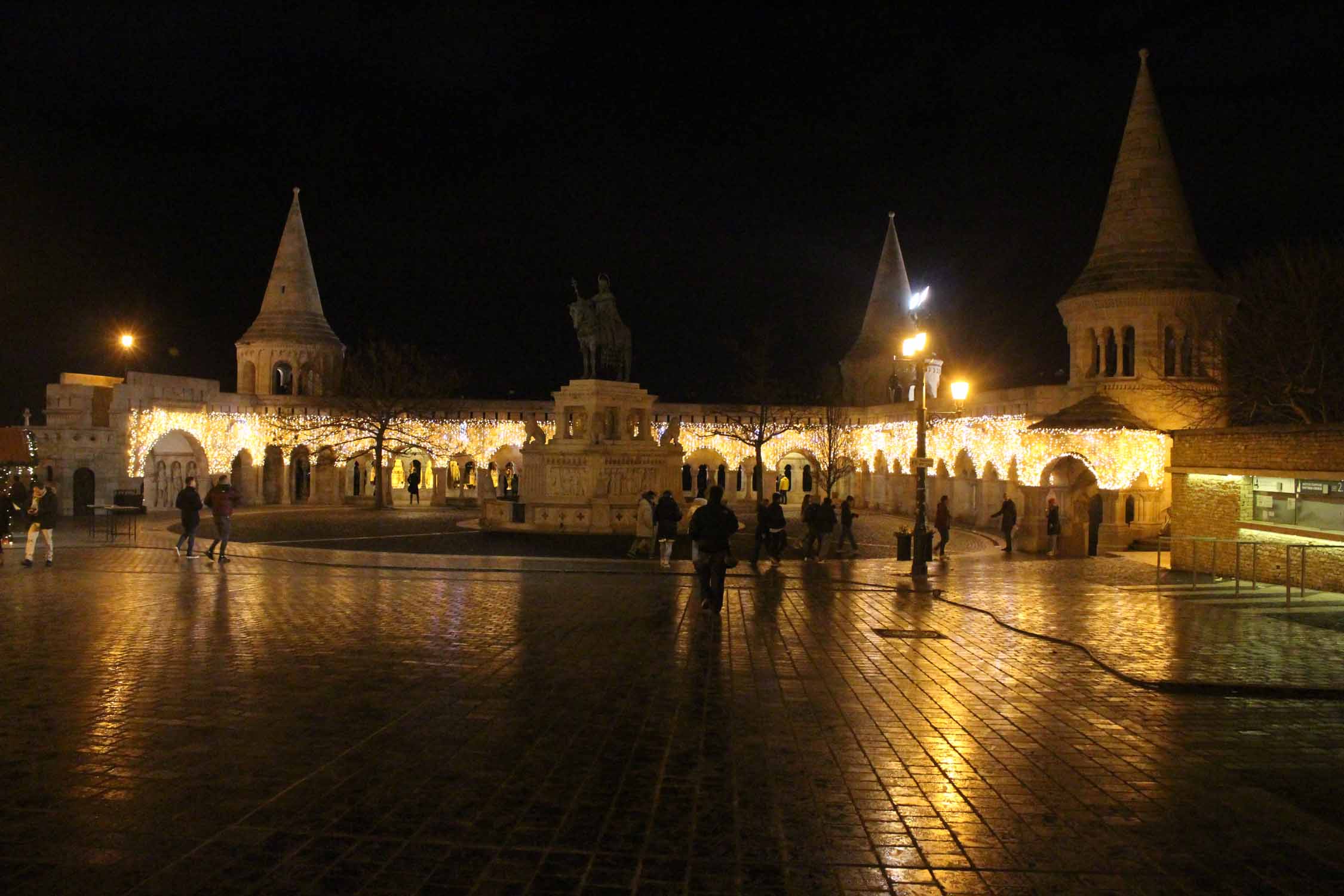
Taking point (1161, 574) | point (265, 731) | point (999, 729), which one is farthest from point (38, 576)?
point (1161, 574)

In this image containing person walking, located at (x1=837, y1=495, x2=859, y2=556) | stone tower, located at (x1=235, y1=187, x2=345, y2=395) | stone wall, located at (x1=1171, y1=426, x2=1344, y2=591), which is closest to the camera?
stone wall, located at (x1=1171, y1=426, x2=1344, y2=591)

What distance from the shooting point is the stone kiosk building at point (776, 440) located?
28.3 metres

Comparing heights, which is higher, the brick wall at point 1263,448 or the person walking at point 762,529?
the brick wall at point 1263,448

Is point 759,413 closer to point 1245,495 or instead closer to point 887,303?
point 887,303

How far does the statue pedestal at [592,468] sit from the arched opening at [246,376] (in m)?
21.7

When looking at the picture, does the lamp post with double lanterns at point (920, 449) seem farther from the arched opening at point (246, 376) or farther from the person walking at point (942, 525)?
the arched opening at point (246, 376)

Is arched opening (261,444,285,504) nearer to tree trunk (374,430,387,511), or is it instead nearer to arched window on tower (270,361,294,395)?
arched window on tower (270,361,294,395)

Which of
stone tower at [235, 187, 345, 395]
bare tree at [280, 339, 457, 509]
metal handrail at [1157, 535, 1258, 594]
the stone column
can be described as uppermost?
stone tower at [235, 187, 345, 395]

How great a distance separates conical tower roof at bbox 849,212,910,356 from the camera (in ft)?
167

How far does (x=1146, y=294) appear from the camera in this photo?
30516 millimetres

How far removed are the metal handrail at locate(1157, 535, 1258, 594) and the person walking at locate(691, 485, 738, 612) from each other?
25.8ft

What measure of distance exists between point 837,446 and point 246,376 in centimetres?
2621

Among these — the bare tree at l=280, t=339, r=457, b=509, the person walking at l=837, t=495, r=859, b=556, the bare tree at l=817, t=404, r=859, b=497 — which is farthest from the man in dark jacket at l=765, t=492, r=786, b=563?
the bare tree at l=280, t=339, r=457, b=509

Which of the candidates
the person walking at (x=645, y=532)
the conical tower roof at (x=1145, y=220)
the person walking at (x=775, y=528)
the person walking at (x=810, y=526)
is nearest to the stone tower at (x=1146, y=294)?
the conical tower roof at (x=1145, y=220)
